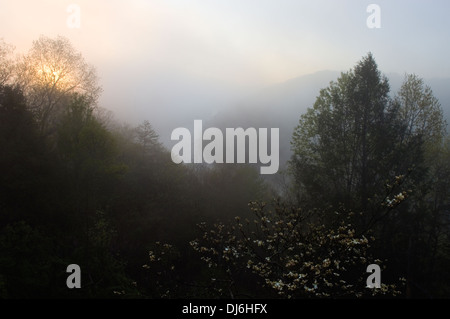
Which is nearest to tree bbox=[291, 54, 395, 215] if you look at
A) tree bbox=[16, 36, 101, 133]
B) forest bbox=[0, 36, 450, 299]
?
forest bbox=[0, 36, 450, 299]

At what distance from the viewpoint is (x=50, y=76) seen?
78.6 ft

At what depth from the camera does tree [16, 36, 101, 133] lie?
23328 millimetres

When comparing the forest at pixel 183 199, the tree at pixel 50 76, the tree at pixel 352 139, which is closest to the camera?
the forest at pixel 183 199

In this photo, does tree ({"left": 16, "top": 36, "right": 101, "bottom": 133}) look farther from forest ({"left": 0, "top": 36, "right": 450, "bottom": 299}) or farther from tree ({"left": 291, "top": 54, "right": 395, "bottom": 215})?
tree ({"left": 291, "top": 54, "right": 395, "bottom": 215})

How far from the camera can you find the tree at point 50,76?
23328 millimetres

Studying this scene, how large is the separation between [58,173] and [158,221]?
25.1 feet

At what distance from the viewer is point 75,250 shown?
12.7 m

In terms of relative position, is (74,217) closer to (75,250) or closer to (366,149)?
(75,250)

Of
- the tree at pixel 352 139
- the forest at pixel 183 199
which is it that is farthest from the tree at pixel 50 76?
the tree at pixel 352 139

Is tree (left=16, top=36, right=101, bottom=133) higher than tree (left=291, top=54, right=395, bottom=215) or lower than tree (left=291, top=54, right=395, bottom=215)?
higher

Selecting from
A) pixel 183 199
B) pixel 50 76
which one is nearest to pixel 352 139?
pixel 183 199

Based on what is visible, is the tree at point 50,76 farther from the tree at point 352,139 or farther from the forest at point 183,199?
the tree at point 352,139
